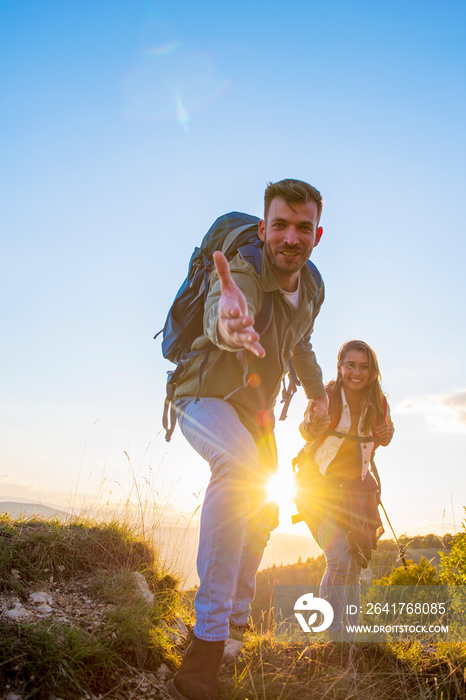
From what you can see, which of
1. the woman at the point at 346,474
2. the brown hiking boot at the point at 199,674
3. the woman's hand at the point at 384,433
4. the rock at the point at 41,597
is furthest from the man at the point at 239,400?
the woman's hand at the point at 384,433

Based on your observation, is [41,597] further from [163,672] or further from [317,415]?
[317,415]

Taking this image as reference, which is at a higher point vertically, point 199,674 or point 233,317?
point 233,317

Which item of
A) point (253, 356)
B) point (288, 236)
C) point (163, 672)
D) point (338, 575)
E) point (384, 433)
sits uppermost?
point (288, 236)

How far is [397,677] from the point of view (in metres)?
2.81

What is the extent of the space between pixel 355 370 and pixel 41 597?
138 inches

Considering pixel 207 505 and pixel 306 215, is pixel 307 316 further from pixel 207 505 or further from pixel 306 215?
pixel 207 505

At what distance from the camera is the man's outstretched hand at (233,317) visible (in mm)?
1901

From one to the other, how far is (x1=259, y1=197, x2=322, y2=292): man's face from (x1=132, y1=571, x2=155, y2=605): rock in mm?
2289

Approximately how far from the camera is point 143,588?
3.42 m

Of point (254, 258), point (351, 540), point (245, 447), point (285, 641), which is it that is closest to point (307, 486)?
point (351, 540)

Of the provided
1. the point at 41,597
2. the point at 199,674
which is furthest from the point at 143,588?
the point at 199,674

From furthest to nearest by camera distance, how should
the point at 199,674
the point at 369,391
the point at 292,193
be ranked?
the point at 369,391, the point at 292,193, the point at 199,674

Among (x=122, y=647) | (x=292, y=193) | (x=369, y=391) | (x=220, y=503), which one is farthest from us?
(x=369, y=391)

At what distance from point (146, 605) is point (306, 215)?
8.81 ft
